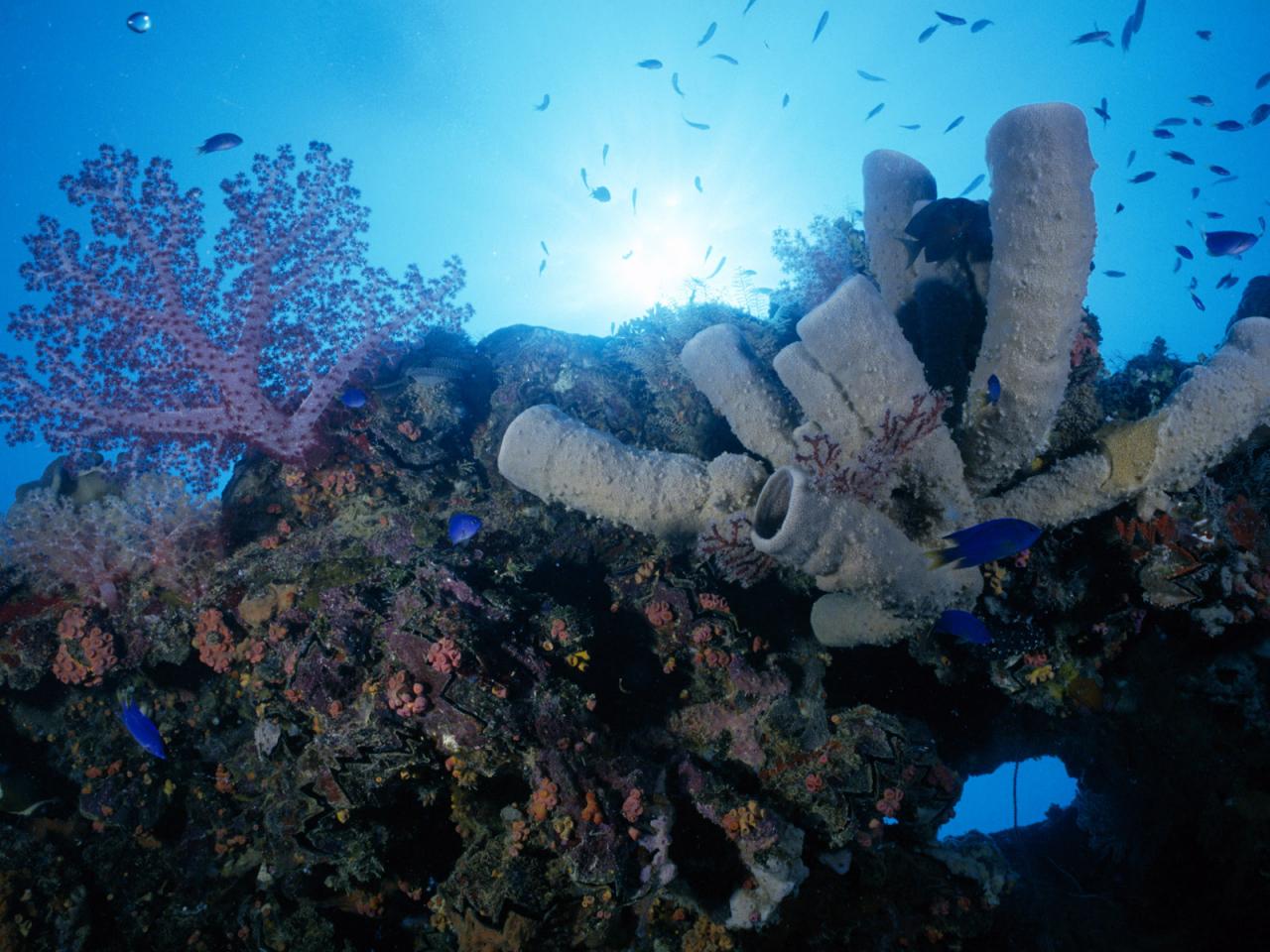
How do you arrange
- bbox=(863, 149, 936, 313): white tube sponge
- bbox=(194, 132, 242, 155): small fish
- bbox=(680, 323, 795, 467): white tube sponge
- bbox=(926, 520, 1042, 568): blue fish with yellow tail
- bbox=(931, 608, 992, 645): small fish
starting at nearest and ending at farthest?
1. bbox=(926, 520, 1042, 568): blue fish with yellow tail
2. bbox=(931, 608, 992, 645): small fish
3. bbox=(680, 323, 795, 467): white tube sponge
4. bbox=(863, 149, 936, 313): white tube sponge
5. bbox=(194, 132, 242, 155): small fish

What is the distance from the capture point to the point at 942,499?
3629 millimetres

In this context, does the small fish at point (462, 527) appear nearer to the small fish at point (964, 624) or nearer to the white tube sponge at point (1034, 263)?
the small fish at point (964, 624)

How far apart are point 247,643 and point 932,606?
5041 mm

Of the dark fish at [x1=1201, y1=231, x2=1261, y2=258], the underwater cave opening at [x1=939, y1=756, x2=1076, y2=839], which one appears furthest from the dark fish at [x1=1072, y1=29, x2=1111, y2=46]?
the underwater cave opening at [x1=939, y1=756, x2=1076, y2=839]

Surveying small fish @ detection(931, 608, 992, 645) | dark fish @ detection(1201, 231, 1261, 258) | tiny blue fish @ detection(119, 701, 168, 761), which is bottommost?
tiny blue fish @ detection(119, 701, 168, 761)

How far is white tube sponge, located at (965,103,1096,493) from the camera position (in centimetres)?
314

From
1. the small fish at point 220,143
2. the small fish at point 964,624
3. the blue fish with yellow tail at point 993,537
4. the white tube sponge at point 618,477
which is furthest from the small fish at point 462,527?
the small fish at point 220,143

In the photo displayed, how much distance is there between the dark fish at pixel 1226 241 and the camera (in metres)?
6.25

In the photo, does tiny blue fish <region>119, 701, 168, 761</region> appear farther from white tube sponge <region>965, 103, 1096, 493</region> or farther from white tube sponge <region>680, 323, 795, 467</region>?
white tube sponge <region>965, 103, 1096, 493</region>

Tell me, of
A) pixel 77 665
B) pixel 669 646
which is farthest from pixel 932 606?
pixel 77 665

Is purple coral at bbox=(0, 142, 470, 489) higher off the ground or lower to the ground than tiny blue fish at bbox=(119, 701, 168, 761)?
higher

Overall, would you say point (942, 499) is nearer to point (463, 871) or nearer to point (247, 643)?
point (463, 871)

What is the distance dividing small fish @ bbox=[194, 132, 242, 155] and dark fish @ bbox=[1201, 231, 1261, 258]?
9.95 metres

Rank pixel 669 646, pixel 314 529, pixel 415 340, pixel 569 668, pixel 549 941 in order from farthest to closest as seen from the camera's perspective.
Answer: pixel 415 340
pixel 314 529
pixel 669 646
pixel 569 668
pixel 549 941
